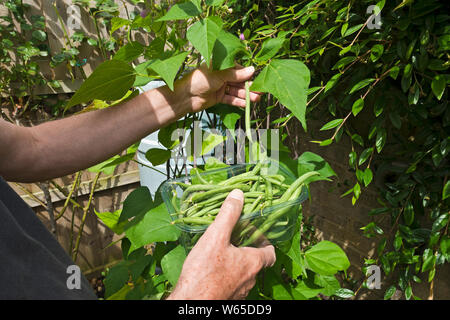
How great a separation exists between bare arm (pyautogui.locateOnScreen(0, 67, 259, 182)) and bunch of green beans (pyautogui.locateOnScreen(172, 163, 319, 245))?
0.20m

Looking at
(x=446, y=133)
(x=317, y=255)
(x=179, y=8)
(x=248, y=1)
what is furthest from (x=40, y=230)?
(x=248, y=1)

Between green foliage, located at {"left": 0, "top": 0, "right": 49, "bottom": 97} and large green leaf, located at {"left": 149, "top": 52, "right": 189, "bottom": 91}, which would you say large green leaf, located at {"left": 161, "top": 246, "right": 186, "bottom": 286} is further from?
green foliage, located at {"left": 0, "top": 0, "right": 49, "bottom": 97}

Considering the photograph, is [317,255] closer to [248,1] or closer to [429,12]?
[429,12]

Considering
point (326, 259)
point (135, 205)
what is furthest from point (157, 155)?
point (326, 259)

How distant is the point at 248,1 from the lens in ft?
3.91

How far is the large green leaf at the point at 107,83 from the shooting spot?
544 millimetres

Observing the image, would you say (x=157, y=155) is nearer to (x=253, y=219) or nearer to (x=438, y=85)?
(x=253, y=219)

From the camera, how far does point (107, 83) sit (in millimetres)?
562

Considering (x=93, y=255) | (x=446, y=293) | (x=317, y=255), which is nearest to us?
(x=317, y=255)

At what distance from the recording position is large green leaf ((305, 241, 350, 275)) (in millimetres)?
733

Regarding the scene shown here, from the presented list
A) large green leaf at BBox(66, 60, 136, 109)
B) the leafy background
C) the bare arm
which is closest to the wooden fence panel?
the leafy background

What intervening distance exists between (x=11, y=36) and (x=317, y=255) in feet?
5.91

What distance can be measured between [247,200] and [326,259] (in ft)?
1.29

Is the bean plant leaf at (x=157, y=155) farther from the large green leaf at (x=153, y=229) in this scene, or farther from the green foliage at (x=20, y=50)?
the green foliage at (x=20, y=50)
